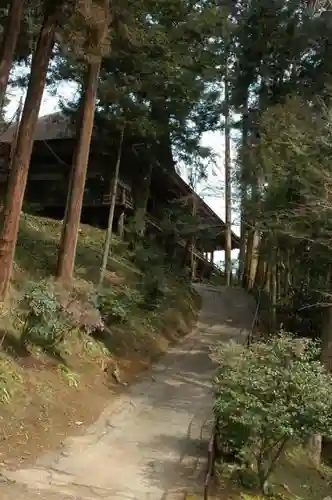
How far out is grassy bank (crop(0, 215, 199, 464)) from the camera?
8.05 meters

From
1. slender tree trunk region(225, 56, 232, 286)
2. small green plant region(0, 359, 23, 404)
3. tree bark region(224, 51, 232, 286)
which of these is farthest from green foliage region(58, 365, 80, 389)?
tree bark region(224, 51, 232, 286)

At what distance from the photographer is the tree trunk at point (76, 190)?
12.3 meters

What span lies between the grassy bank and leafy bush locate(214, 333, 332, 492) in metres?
2.59

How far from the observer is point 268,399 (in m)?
7.04

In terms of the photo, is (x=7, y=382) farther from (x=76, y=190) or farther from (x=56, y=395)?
Answer: (x=76, y=190)

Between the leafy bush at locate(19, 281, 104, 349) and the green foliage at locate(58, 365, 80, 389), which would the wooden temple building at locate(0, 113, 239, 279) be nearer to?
the leafy bush at locate(19, 281, 104, 349)

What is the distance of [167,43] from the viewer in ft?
49.8

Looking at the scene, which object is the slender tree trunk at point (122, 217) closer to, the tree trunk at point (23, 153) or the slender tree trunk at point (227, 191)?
the slender tree trunk at point (227, 191)

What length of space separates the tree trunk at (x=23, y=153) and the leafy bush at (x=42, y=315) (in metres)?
0.94

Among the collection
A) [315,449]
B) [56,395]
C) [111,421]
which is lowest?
[315,449]

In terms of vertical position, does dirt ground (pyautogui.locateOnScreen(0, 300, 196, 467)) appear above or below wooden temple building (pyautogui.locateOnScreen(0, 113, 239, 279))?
below

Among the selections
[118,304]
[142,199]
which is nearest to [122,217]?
[142,199]

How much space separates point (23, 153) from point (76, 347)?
13.4 ft

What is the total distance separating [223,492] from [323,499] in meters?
2.56
